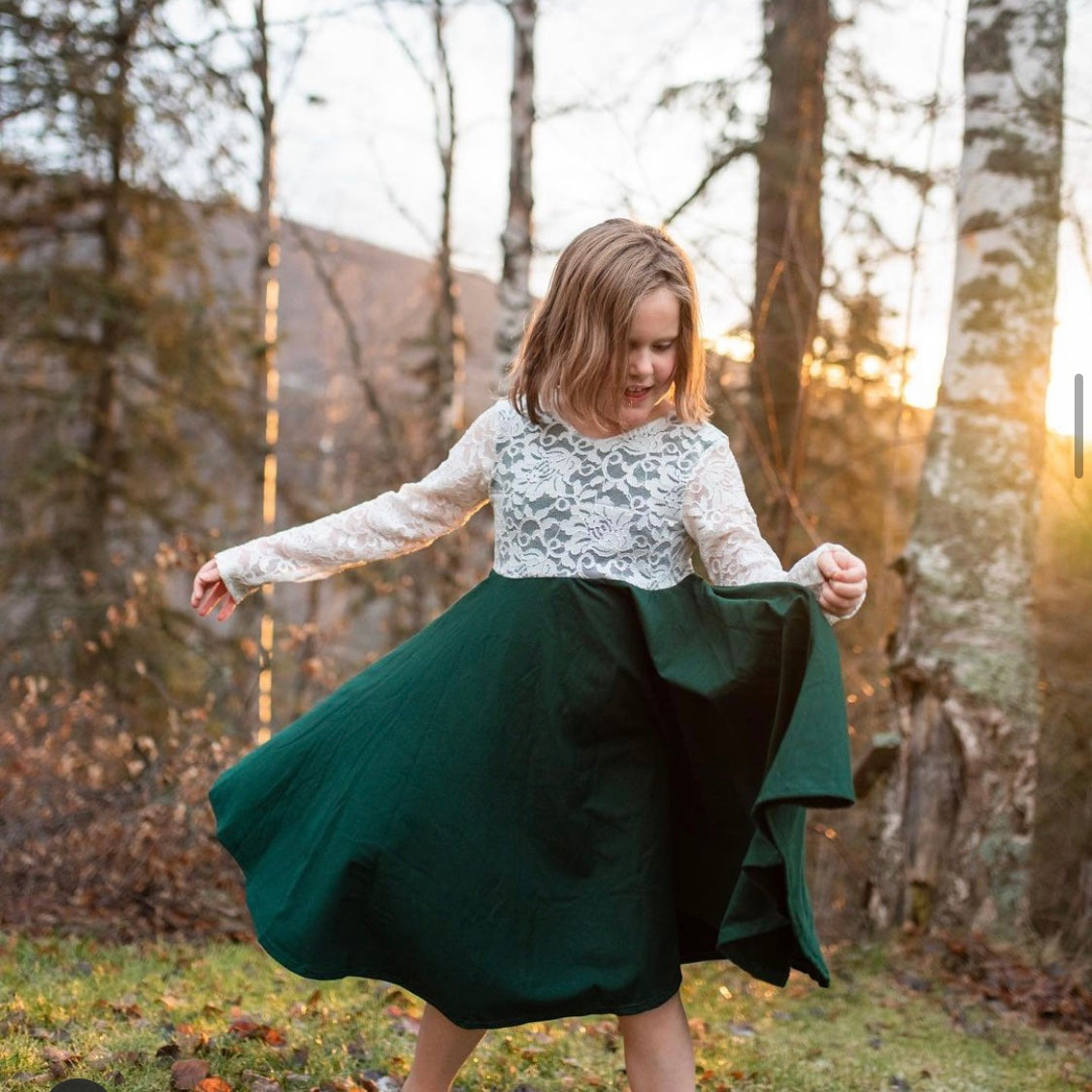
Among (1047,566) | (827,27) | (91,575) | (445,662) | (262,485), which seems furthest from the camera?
(1047,566)

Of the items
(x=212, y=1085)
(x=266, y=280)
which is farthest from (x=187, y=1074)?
(x=266, y=280)

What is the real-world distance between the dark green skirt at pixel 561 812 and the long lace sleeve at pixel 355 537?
0.45 m

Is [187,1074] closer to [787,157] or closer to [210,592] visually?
[210,592]

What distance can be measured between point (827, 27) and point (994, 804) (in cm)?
566

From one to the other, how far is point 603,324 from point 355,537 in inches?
32.1

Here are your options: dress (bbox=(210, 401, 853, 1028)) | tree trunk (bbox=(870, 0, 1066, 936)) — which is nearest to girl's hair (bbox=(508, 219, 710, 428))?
dress (bbox=(210, 401, 853, 1028))

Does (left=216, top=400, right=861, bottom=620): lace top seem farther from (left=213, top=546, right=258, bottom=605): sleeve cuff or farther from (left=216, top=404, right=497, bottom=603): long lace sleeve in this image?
(left=213, top=546, right=258, bottom=605): sleeve cuff

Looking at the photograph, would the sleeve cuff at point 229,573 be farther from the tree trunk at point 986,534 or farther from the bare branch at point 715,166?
the bare branch at point 715,166

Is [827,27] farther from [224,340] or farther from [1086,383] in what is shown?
[224,340]

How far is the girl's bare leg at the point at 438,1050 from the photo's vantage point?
9.13 feet

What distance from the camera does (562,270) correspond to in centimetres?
293

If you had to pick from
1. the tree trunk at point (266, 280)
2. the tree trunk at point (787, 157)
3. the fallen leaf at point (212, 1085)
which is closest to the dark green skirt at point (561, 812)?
the fallen leaf at point (212, 1085)

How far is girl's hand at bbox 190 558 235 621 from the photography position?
10.3 ft

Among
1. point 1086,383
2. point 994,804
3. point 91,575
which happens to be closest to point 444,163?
point 91,575
